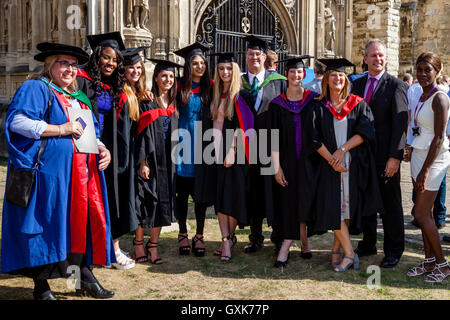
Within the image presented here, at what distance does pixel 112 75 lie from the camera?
4723mm

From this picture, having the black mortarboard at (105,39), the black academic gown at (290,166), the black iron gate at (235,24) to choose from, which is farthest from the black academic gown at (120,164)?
the black iron gate at (235,24)

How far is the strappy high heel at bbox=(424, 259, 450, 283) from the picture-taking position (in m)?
4.64

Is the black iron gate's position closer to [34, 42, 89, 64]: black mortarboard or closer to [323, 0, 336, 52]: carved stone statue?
[323, 0, 336, 52]: carved stone statue

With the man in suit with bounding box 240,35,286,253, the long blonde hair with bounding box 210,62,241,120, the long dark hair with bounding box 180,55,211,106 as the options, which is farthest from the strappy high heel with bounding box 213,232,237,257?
the long dark hair with bounding box 180,55,211,106

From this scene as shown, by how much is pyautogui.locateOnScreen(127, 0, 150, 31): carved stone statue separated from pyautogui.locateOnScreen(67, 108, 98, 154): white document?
7.11m

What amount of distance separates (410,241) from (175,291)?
3237mm

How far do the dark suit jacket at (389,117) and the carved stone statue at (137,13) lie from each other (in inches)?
278

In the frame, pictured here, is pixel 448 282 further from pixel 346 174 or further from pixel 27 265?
pixel 27 265

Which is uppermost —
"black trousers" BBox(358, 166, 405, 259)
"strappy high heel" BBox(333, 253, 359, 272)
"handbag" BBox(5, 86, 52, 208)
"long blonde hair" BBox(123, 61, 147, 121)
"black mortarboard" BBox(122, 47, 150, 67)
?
"black mortarboard" BBox(122, 47, 150, 67)

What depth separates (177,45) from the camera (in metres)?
11.4

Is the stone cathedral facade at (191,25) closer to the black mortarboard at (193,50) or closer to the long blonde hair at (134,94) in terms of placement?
the black mortarboard at (193,50)

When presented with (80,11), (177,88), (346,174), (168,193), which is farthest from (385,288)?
(80,11)

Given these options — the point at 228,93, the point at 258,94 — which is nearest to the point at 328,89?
the point at 258,94

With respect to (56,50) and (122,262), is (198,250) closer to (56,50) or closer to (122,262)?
(122,262)
